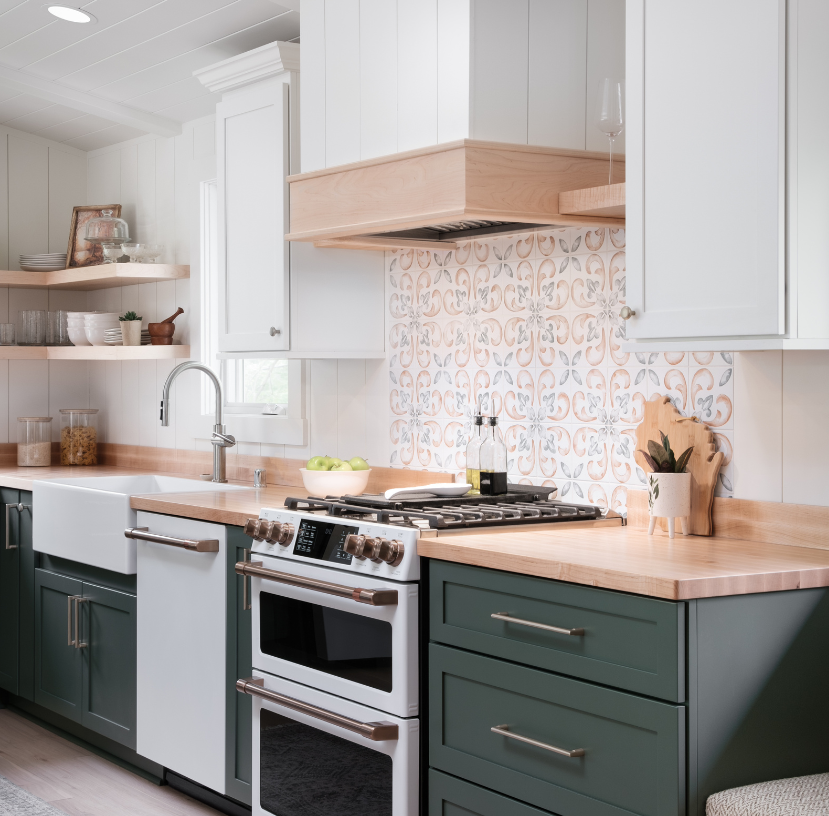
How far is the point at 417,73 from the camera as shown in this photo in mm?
2801

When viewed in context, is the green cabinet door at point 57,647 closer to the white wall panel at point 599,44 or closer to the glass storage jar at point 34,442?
the glass storage jar at point 34,442

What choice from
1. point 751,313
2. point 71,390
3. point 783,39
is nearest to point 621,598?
point 751,313

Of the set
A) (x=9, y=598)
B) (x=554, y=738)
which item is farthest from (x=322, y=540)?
(x=9, y=598)

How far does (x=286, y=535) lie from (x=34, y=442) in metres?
2.50

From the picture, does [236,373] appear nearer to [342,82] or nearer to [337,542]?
[342,82]

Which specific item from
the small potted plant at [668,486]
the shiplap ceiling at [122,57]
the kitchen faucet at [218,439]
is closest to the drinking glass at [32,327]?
the shiplap ceiling at [122,57]

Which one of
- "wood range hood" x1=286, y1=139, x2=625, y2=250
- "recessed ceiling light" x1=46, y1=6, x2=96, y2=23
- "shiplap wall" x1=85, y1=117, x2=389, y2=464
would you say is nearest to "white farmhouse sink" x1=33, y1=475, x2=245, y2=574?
"shiplap wall" x1=85, y1=117, x2=389, y2=464

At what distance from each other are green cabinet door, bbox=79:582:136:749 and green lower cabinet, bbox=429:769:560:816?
144 cm

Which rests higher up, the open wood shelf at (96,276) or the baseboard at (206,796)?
the open wood shelf at (96,276)

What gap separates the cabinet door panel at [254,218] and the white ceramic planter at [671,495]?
1.39 metres

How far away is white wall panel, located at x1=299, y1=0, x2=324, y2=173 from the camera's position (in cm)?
313

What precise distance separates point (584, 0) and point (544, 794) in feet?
6.17

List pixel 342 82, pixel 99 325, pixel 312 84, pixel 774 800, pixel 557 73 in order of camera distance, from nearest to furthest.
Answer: pixel 774 800 < pixel 557 73 < pixel 342 82 < pixel 312 84 < pixel 99 325

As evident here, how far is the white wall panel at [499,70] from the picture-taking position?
2645 millimetres
